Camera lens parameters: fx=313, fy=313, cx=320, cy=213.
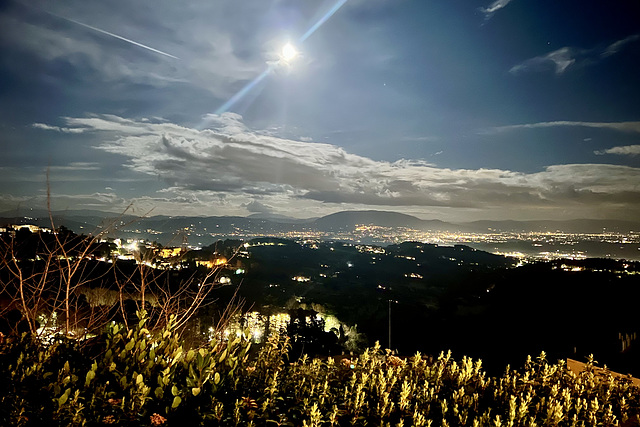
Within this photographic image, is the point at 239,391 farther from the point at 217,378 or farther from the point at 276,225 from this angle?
the point at 276,225

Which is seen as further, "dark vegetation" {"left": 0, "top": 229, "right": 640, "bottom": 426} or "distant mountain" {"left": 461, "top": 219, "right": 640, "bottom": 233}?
"distant mountain" {"left": 461, "top": 219, "right": 640, "bottom": 233}

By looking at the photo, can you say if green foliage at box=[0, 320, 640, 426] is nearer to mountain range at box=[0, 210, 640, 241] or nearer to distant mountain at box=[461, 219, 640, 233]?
mountain range at box=[0, 210, 640, 241]

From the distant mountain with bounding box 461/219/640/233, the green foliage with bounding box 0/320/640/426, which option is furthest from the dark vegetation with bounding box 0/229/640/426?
the distant mountain with bounding box 461/219/640/233

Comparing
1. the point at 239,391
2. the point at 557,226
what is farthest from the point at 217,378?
the point at 557,226

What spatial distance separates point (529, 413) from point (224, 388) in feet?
9.01

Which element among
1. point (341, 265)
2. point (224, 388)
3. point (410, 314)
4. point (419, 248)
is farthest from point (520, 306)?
point (419, 248)

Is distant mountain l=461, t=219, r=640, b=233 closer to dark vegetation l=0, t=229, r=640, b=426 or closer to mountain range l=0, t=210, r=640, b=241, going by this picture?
mountain range l=0, t=210, r=640, b=241

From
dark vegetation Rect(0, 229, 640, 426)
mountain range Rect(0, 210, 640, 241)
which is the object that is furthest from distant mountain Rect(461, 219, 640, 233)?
dark vegetation Rect(0, 229, 640, 426)

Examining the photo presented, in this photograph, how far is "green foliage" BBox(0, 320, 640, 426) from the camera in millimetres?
2107

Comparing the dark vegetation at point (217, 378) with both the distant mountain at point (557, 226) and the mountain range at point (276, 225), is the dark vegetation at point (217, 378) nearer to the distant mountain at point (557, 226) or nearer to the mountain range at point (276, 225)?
the mountain range at point (276, 225)

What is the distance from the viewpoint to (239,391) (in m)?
2.61

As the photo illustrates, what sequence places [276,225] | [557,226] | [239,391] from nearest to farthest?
[239,391]
[557,226]
[276,225]

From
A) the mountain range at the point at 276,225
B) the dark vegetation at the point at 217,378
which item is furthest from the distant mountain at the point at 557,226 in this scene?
the dark vegetation at the point at 217,378

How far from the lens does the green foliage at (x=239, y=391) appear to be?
2.11 metres
